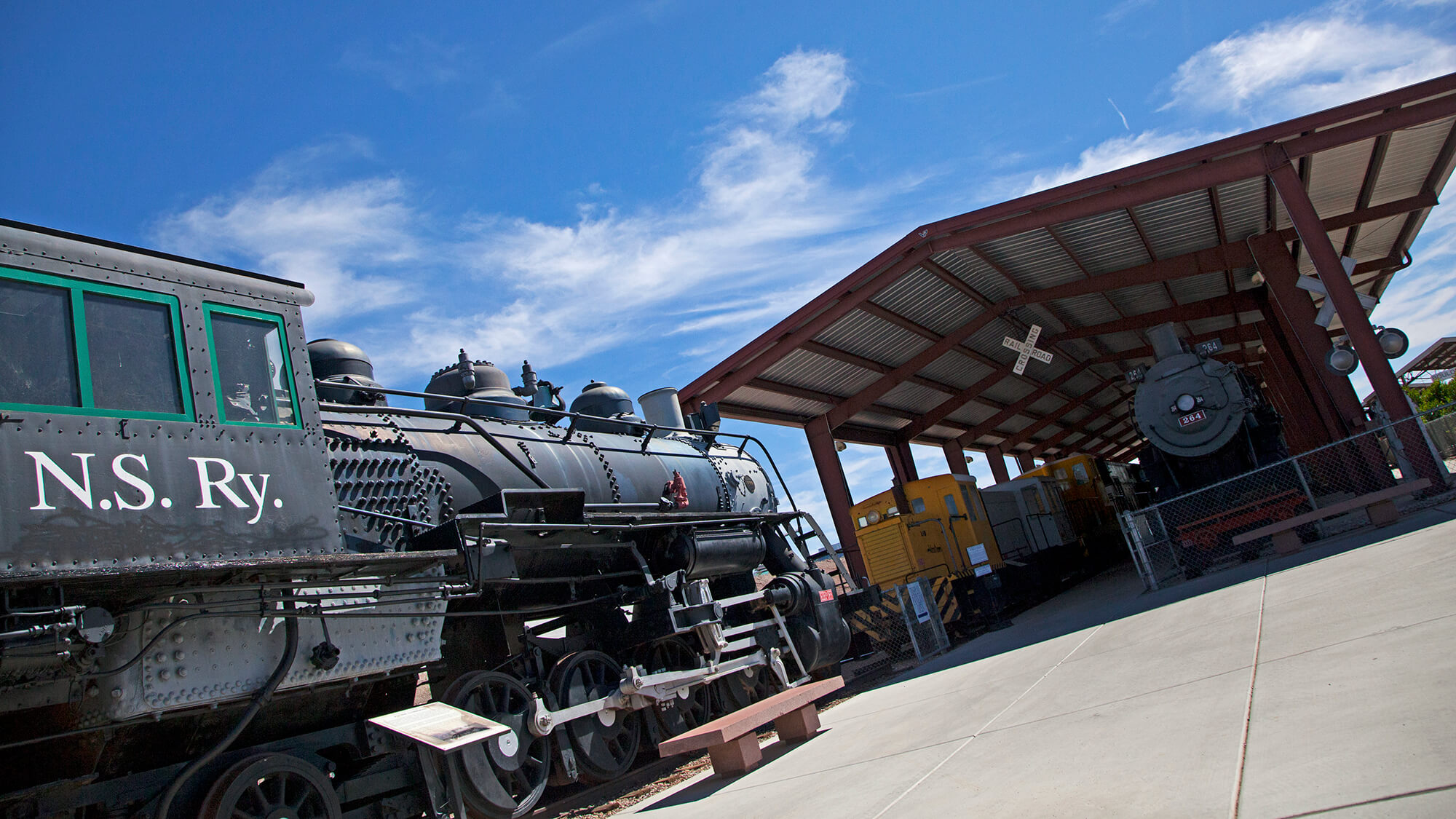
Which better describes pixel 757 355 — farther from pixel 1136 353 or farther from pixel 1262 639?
pixel 1136 353

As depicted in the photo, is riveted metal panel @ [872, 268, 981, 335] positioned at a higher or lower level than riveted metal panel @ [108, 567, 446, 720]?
higher

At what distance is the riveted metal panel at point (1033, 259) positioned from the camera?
60.2 ft

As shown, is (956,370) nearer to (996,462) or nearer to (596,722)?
(996,462)

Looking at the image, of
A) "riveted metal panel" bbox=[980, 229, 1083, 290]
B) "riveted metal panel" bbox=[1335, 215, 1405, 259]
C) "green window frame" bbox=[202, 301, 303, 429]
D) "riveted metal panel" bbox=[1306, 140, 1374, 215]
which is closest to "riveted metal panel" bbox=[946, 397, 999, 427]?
"riveted metal panel" bbox=[980, 229, 1083, 290]

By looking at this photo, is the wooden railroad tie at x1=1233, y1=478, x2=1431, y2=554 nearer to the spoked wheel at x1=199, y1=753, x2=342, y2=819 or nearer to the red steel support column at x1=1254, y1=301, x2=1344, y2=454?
the red steel support column at x1=1254, y1=301, x2=1344, y2=454

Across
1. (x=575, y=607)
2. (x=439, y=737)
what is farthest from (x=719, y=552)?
(x=439, y=737)

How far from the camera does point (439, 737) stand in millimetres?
5504

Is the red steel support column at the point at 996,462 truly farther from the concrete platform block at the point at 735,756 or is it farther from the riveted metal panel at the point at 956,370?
the concrete platform block at the point at 735,756

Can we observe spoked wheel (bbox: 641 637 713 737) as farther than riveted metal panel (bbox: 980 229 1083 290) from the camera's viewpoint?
No

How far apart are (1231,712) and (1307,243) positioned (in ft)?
45.0

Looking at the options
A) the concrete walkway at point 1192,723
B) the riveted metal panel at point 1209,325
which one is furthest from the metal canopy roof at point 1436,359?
the concrete walkway at point 1192,723

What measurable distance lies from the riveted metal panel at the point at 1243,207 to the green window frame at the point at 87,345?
16.7m

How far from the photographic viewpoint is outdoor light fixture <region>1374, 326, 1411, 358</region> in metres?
15.6

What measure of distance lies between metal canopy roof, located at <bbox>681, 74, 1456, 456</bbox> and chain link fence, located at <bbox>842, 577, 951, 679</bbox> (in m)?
5.95
